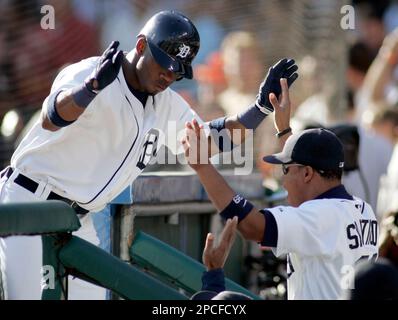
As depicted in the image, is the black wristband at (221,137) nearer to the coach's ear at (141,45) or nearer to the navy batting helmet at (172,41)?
the navy batting helmet at (172,41)

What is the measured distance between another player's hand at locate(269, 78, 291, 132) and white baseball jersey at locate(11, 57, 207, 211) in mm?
576

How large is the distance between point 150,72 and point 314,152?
894 millimetres

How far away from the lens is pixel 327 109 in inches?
361

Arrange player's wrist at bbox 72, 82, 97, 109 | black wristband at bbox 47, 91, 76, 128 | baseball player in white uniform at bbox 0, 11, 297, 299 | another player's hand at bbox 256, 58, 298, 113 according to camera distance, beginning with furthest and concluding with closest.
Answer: another player's hand at bbox 256, 58, 298, 113
baseball player in white uniform at bbox 0, 11, 297, 299
black wristband at bbox 47, 91, 76, 128
player's wrist at bbox 72, 82, 97, 109

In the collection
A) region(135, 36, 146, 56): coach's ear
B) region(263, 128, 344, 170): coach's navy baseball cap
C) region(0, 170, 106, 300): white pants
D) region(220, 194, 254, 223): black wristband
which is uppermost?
region(135, 36, 146, 56): coach's ear

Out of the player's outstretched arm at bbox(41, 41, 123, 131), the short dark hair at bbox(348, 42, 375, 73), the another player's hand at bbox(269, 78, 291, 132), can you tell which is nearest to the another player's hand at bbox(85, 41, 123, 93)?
the player's outstretched arm at bbox(41, 41, 123, 131)

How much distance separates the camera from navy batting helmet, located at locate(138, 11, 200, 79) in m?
4.78

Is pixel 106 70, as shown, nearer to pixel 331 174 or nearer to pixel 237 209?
pixel 237 209

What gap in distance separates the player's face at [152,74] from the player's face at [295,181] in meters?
0.75

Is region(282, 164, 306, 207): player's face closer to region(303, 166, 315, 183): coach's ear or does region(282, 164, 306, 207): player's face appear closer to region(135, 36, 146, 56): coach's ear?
region(303, 166, 315, 183): coach's ear

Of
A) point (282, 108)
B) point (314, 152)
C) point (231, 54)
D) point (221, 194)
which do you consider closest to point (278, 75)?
point (282, 108)
